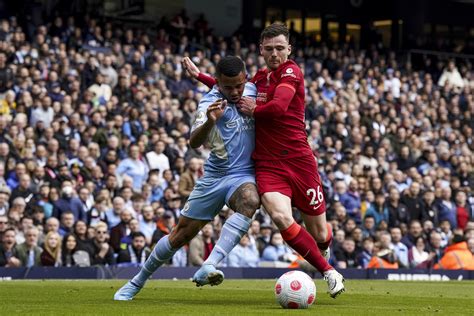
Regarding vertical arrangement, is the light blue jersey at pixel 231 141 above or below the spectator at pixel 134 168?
above

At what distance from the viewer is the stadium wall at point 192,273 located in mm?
18562

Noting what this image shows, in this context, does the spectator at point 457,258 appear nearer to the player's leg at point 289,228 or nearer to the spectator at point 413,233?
the spectator at point 413,233

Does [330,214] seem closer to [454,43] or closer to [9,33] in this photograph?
[9,33]

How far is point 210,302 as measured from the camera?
38.1ft

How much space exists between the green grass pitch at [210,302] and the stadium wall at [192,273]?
10.4ft

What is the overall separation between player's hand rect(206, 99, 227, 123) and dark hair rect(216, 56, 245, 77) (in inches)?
17.7

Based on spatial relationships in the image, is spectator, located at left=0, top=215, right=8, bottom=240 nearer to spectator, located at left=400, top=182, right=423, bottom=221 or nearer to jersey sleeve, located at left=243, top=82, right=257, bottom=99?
jersey sleeve, located at left=243, top=82, right=257, bottom=99

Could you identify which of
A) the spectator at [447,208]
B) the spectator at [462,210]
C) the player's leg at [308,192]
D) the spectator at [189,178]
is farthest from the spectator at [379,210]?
the player's leg at [308,192]

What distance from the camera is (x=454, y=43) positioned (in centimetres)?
4525

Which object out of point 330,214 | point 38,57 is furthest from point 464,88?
point 38,57

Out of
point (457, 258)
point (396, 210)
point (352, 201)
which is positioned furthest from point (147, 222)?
point (396, 210)

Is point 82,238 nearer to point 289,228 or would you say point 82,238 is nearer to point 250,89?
point 250,89

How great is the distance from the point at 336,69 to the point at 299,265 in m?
14.7

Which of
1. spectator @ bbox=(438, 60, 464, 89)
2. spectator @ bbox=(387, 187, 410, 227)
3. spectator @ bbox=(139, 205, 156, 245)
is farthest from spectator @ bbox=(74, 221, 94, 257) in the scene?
spectator @ bbox=(438, 60, 464, 89)
